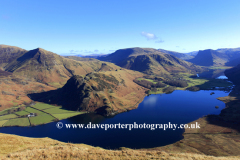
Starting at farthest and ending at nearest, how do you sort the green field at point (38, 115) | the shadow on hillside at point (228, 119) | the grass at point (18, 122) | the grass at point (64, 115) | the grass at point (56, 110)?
the grass at point (56, 110) → the grass at point (64, 115) → the green field at point (38, 115) → the grass at point (18, 122) → the shadow on hillside at point (228, 119)

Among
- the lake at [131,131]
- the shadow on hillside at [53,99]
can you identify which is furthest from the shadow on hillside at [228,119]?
the shadow on hillside at [53,99]

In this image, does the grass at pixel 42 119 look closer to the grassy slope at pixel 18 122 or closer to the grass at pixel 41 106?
the grassy slope at pixel 18 122

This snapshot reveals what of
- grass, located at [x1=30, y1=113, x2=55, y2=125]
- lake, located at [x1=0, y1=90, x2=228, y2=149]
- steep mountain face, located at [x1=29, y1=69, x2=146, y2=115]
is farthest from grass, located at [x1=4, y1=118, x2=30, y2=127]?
steep mountain face, located at [x1=29, y1=69, x2=146, y2=115]

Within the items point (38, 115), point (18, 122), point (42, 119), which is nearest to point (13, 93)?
point (38, 115)

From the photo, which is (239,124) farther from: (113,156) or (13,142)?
(13,142)

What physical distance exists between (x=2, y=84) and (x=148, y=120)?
215 metres

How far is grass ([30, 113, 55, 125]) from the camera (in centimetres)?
10638

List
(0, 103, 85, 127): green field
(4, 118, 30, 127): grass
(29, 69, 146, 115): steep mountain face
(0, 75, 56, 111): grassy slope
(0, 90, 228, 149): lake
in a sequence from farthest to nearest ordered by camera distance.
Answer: (0, 75, 56, 111): grassy slope
(29, 69, 146, 115): steep mountain face
(0, 103, 85, 127): green field
(4, 118, 30, 127): grass
(0, 90, 228, 149): lake

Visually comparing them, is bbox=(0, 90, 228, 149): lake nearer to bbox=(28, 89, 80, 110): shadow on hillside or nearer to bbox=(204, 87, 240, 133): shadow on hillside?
bbox=(204, 87, 240, 133): shadow on hillside

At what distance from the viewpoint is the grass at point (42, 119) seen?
10638 centimetres

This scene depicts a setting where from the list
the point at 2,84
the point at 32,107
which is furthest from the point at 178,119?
the point at 2,84

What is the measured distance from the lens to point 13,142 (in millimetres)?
43031

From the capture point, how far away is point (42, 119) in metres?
112

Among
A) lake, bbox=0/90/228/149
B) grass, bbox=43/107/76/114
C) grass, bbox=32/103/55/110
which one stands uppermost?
grass, bbox=32/103/55/110
